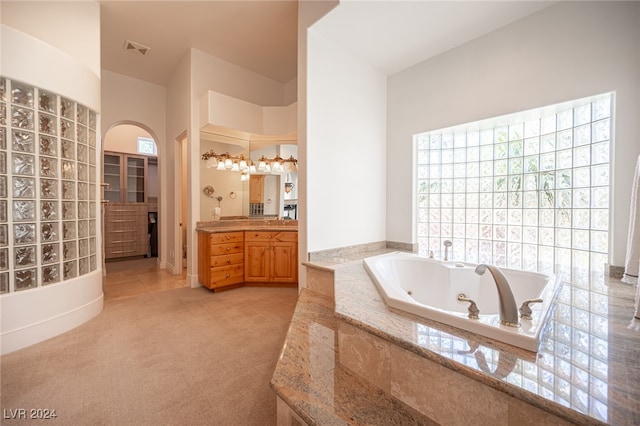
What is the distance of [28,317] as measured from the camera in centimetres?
199

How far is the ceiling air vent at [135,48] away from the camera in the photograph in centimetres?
330

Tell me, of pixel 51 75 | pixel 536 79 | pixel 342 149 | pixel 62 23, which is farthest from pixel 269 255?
pixel 536 79

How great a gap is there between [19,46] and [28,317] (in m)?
2.05

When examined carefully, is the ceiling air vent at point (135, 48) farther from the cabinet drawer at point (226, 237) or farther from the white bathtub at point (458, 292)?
→ the white bathtub at point (458, 292)

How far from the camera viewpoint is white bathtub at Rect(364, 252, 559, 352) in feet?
3.34

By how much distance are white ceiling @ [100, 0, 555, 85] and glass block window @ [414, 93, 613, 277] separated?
0.82 m

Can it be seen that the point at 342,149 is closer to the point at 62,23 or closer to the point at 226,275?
the point at 226,275

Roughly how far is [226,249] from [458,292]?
8.51 ft

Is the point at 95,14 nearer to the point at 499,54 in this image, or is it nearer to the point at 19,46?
the point at 19,46

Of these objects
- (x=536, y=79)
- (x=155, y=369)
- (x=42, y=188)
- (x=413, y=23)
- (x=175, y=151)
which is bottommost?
(x=155, y=369)

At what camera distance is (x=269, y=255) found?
134 inches

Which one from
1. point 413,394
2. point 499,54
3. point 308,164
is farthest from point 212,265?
point 499,54

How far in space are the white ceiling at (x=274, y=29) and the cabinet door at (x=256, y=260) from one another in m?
2.48

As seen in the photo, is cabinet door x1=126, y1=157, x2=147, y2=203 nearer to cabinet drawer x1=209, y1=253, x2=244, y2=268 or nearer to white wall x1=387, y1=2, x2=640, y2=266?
cabinet drawer x1=209, y1=253, x2=244, y2=268
